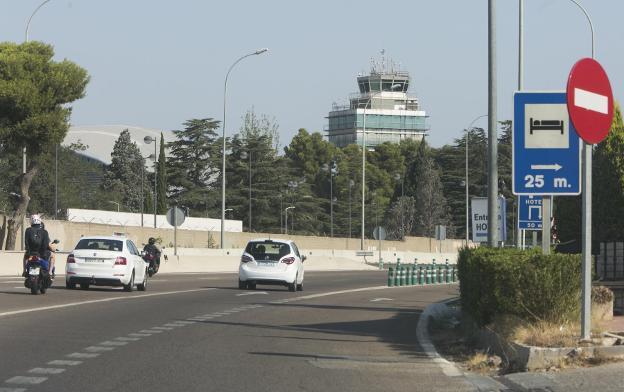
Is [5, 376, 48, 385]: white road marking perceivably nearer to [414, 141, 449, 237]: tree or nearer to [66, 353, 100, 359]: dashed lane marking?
[66, 353, 100, 359]: dashed lane marking

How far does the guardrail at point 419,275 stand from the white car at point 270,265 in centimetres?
944

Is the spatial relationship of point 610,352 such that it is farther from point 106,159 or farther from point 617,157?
point 106,159

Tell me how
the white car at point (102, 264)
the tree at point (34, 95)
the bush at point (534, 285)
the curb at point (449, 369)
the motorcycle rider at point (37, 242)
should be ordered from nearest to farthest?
the curb at point (449, 369), the bush at point (534, 285), the motorcycle rider at point (37, 242), the white car at point (102, 264), the tree at point (34, 95)

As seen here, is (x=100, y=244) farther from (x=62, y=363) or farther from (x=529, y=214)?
(x=62, y=363)

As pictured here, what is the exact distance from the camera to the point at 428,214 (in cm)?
12512

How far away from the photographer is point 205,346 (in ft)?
50.9

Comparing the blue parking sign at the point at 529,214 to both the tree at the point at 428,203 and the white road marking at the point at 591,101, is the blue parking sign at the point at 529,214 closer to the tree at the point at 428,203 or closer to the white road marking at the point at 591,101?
the white road marking at the point at 591,101

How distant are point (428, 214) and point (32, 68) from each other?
7340cm

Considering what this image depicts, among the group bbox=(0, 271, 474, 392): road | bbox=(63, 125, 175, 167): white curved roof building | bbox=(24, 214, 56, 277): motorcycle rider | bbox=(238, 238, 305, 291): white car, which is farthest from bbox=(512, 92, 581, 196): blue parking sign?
bbox=(63, 125, 175, 167): white curved roof building

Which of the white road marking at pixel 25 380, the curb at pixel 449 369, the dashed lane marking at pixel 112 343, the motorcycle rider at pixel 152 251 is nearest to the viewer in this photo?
the white road marking at pixel 25 380

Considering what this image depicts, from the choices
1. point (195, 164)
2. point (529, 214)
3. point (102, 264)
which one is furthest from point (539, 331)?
point (195, 164)

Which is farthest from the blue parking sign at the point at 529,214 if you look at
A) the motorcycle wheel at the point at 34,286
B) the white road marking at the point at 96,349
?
the white road marking at the point at 96,349

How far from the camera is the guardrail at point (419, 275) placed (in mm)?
45812

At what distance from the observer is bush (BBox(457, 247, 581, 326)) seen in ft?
45.3
